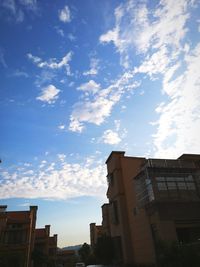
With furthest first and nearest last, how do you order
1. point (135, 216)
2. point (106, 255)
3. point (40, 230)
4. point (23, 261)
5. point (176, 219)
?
point (40, 230), point (23, 261), point (106, 255), point (135, 216), point (176, 219)

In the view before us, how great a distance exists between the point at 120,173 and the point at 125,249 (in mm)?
9934

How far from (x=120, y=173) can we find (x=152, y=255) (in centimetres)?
1254

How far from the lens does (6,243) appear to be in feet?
139

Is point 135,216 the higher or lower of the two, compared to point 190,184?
lower

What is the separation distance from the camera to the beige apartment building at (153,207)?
70.3 ft

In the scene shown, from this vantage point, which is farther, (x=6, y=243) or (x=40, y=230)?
(x=40, y=230)

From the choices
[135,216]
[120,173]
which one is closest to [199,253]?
[135,216]

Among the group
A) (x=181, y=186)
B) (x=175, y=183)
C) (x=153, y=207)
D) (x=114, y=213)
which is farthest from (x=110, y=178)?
(x=153, y=207)

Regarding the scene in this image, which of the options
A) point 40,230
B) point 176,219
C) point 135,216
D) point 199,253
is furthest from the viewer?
point 40,230

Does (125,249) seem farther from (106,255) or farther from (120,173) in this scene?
(120,173)

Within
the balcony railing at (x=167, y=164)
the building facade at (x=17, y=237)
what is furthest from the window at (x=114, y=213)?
the building facade at (x=17, y=237)

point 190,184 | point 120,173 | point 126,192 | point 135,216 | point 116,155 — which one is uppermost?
point 116,155

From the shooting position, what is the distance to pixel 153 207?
72.4 feet

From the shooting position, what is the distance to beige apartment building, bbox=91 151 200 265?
70.3 feet
